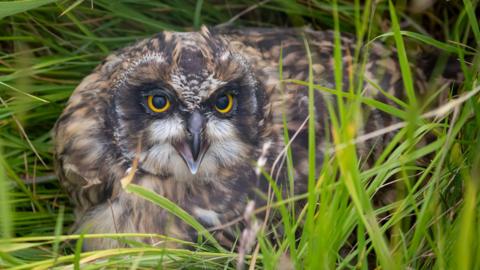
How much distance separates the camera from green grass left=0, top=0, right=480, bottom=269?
1.74 m

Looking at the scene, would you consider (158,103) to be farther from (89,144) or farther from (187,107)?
(89,144)

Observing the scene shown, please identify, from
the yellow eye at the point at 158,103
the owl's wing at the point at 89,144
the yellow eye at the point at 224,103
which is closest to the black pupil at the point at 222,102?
the yellow eye at the point at 224,103

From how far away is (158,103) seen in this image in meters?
2.18

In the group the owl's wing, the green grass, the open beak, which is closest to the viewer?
the green grass

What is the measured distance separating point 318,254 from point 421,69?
4.79 ft

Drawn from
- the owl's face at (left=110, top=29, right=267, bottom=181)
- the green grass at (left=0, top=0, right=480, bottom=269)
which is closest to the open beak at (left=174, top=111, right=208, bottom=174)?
the owl's face at (left=110, top=29, right=267, bottom=181)

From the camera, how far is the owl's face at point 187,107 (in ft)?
7.06

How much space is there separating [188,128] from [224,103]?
136 mm

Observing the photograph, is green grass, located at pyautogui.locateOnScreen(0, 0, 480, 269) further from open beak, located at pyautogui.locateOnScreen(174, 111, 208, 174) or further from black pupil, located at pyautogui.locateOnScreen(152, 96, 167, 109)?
black pupil, located at pyautogui.locateOnScreen(152, 96, 167, 109)

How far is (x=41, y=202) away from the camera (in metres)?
2.87

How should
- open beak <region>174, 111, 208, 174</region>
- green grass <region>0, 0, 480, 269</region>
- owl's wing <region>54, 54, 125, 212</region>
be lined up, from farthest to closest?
owl's wing <region>54, 54, 125, 212</region>
open beak <region>174, 111, 208, 174</region>
green grass <region>0, 0, 480, 269</region>

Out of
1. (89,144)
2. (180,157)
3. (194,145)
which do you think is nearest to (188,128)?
(194,145)

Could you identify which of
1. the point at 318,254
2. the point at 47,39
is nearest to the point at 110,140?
the point at 47,39

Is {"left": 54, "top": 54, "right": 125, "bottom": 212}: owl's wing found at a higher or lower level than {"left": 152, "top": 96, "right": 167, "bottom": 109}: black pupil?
lower
